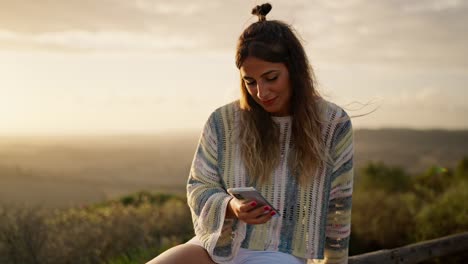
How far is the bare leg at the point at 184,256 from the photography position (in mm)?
2305

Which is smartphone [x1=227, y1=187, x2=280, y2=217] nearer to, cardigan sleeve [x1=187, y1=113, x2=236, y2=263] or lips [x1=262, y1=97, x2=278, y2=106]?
cardigan sleeve [x1=187, y1=113, x2=236, y2=263]

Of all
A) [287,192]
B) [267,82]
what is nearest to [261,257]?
[287,192]

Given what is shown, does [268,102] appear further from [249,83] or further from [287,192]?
[287,192]

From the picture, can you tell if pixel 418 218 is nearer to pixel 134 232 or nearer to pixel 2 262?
pixel 134 232

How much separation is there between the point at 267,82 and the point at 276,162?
0.40m

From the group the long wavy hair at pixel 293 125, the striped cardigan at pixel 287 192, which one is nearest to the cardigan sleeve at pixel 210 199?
the striped cardigan at pixel 287 192

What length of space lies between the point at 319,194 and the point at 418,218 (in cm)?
434

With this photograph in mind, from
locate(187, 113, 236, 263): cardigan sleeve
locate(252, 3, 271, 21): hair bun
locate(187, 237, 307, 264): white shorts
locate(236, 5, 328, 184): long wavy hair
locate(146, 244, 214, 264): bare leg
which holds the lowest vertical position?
locate(187, 237, 307, 264): white shorts

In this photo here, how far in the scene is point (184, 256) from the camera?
238 centimetres

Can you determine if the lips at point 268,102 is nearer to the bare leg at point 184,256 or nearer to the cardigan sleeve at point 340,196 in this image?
the cardigan sleeve at point 340,196

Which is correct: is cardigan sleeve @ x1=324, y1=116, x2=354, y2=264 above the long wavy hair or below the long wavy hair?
below

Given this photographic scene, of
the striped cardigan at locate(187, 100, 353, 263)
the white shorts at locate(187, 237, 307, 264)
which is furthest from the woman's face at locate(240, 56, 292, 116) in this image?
the white shorts at locate(187, 237, 307, 264)

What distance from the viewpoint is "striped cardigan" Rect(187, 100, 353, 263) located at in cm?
259

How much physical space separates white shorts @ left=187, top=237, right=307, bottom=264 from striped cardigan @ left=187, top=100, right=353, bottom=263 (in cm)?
3
